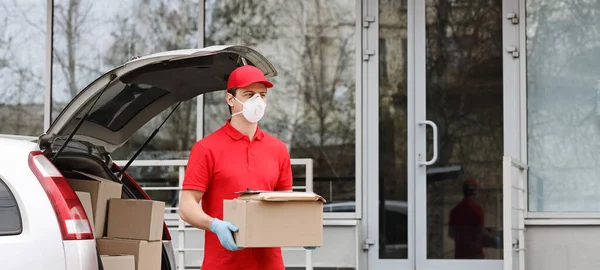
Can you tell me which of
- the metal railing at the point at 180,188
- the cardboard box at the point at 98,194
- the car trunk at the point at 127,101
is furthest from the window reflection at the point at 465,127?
the cardboard box at the point at 98,194

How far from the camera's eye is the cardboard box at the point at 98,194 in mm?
5039

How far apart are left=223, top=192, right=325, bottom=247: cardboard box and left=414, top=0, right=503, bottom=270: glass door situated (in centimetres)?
419

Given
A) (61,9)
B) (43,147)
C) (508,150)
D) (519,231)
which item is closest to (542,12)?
(508,150)

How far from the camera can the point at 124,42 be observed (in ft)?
31.8

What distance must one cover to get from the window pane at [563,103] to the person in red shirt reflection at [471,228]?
1.47 feet

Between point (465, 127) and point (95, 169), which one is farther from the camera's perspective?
Result: point (465, 127)

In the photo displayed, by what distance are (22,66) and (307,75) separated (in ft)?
9.25

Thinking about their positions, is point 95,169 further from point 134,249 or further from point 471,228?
point 471,228

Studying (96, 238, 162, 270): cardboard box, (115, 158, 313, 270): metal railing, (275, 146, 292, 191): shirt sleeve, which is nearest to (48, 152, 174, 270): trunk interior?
(96, 238, 162, 270): cardboard box

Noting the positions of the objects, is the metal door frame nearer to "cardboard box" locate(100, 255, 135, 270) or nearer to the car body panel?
"cardboard box" locate(100, 255, 135, 270)

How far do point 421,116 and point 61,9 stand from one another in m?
3.63

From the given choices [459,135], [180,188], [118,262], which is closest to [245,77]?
[118,262]

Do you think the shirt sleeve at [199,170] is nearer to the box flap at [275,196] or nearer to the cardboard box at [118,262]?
the box flap at [275,196]

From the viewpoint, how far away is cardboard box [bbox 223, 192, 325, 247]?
4.54 meters
